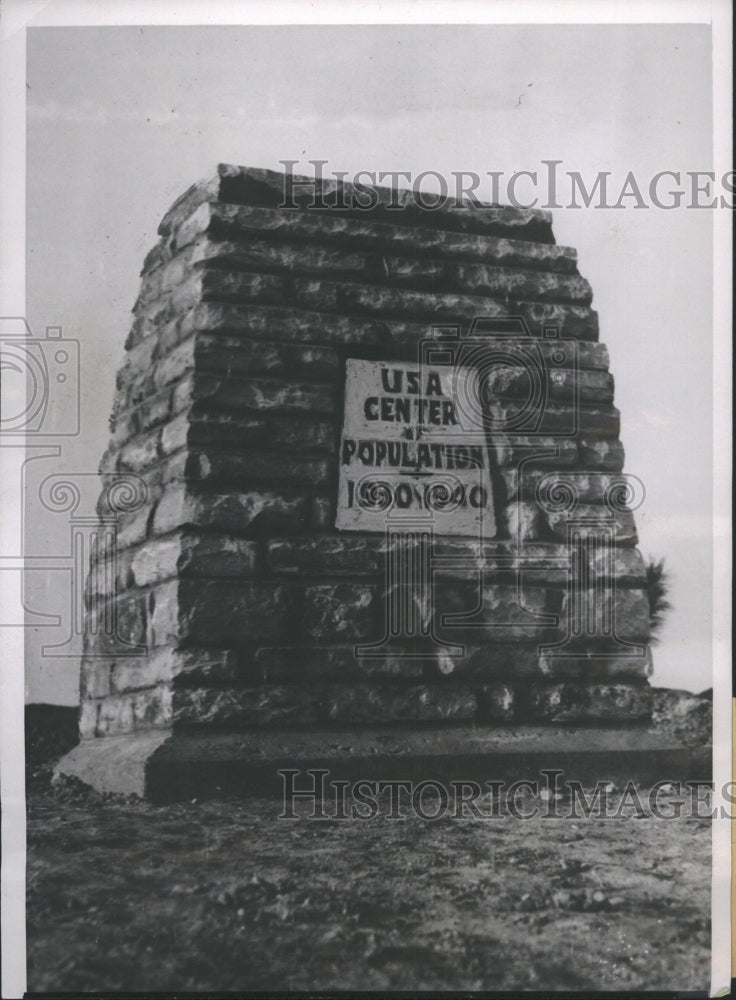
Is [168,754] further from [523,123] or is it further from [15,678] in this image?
[523,123]

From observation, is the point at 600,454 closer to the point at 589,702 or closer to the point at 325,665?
the point at 589,702

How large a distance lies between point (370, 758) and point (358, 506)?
1.01 meters

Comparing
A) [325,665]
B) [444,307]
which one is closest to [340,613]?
[325,665]

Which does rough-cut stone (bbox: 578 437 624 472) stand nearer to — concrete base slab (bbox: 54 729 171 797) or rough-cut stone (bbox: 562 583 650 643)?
rough-cut stone (bbox: 562 583 650 643)

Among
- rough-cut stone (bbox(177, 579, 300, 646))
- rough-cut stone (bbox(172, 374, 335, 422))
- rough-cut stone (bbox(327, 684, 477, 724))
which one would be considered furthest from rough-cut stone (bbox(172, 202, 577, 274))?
rough-cut stone (bbox(327, 684, 477, 724))

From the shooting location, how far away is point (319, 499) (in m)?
5.12

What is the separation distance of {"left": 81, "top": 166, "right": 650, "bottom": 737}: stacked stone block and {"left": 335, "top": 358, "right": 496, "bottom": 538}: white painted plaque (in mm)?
64

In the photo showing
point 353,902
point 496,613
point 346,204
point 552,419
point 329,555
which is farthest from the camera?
point 552,419

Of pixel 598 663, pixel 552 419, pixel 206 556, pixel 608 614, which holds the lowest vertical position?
pixel 598 663

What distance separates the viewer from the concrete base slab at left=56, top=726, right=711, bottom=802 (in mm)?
4684

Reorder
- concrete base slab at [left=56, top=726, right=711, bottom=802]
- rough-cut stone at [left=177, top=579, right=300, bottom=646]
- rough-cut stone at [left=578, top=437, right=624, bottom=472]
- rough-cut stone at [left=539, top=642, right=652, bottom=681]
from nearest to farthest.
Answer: concrete base slab at [left=56, top=726, right=711, bottom=802] → rough-cut stone at [left=177, top=579, right=300, bottom=646] → rough-cut stone at [left=539, top=642, right=652, bottom=681] → rough-cut stone at [left=578, top=437, right=624, bottom=472]

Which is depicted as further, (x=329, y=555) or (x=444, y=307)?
(x=444, y=307)

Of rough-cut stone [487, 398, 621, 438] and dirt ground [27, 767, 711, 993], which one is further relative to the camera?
rough-cut stone [487, 398, 621, 438]

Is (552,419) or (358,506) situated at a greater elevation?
(552,419)
